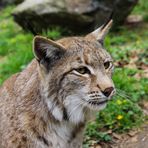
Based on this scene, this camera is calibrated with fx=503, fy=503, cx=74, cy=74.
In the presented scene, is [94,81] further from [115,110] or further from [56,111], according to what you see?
[115,110]

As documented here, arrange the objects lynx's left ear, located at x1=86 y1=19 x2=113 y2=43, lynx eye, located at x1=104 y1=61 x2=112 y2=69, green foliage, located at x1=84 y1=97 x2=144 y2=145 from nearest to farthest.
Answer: lynx eye, located at x1=104 y1=61 x2=112 y2=69 → lynx's left ear, located at x1=86 y1=19 x2=113 y2=43 → green foliage, located at x1=84 y1=97 x2=144 y2=145

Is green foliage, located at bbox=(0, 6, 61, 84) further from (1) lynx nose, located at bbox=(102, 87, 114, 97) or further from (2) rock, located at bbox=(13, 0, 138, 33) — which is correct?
(1) lynx nose, located at bbox=(102, 87, 114, 97)

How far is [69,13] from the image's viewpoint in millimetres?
9969

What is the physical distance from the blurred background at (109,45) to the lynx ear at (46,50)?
6.02 ft

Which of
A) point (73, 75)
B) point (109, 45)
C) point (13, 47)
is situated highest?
point (73, 75)

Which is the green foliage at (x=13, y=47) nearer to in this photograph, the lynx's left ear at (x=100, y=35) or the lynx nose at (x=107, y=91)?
the lynx's left ear at (x=100, y=35)

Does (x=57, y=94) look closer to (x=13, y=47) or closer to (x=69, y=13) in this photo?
(x=13, y=47)

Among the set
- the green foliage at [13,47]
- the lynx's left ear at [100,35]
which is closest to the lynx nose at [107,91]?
the lynx's left ear at [100,35]

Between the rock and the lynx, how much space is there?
4.99 metres

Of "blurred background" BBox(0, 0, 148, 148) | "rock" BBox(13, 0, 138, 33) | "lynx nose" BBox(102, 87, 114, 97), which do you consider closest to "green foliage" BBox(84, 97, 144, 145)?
"blurred background" BBox(0, 0, 148, 148)

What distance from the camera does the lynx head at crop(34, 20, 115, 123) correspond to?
14.7 feet

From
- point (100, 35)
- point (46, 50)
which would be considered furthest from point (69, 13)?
point (46, 50)

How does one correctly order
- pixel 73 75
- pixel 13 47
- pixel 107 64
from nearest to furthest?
pixel 73 75
pixel 107 64
pixel 13 47

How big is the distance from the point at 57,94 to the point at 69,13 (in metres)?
5.55
